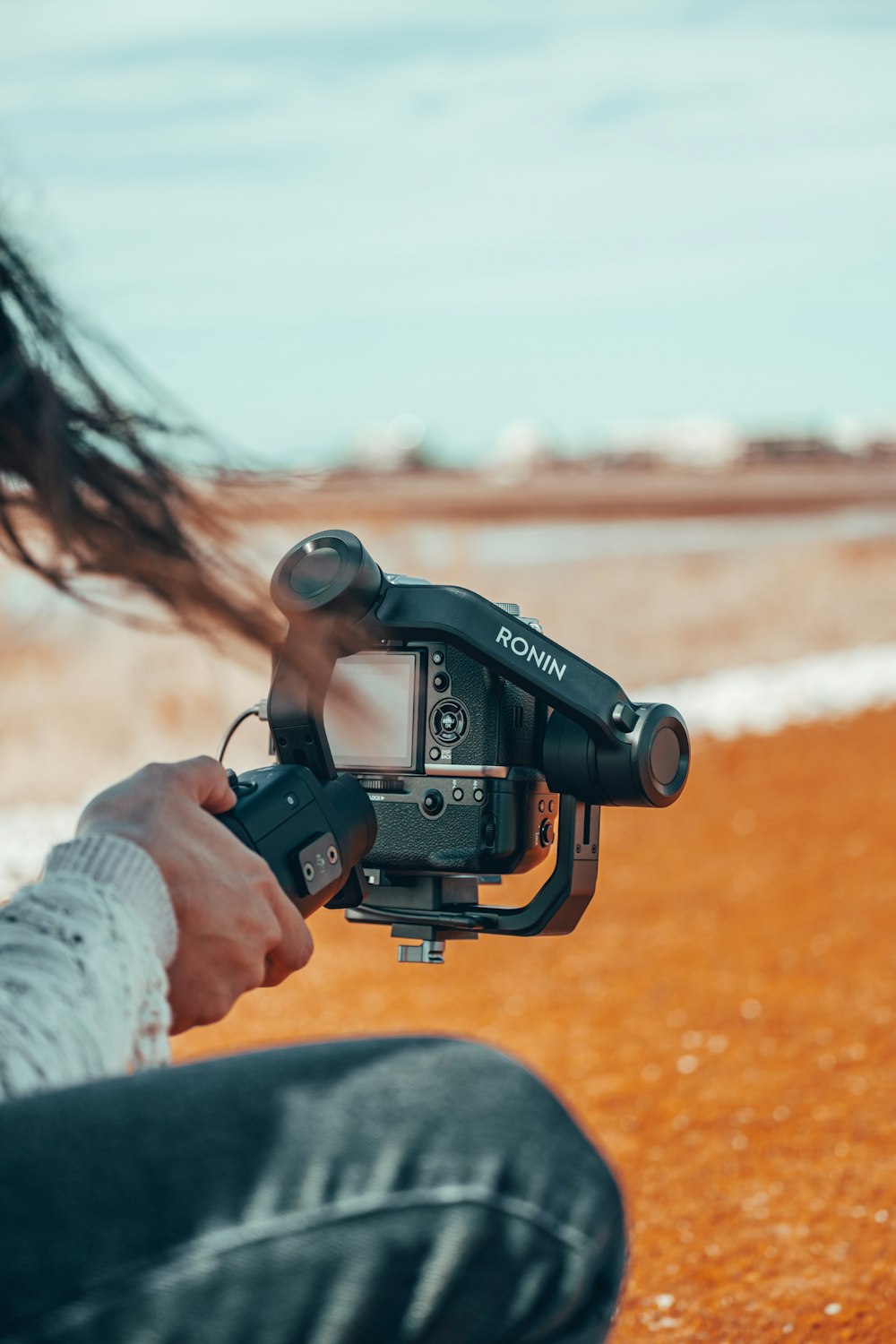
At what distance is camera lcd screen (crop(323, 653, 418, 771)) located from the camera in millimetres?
1518

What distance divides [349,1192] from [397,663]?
610mm

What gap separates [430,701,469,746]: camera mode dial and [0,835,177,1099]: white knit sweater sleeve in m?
0.42

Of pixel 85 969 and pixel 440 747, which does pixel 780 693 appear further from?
pixel 85 969

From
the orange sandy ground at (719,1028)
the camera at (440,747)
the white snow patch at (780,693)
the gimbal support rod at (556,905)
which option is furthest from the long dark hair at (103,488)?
the white snow patch at (780,693)

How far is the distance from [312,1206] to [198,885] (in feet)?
0.94

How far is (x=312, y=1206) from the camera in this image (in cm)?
100

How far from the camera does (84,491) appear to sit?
4.69 ft

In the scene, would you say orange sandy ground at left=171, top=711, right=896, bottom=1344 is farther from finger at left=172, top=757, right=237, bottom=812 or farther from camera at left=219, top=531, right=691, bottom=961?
finger at left=172, top=757, right=237, bottom=812

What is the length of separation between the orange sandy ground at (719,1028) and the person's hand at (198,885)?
1.69 m

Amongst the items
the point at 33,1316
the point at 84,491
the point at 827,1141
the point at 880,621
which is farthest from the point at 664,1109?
the point at 880,621

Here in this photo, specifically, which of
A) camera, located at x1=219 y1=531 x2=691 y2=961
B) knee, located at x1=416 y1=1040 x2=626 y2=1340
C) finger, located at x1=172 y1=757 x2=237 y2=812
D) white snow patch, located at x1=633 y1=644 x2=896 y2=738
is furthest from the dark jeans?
white snow patch, located at x1=633 y1=644 x2=896 y2=738

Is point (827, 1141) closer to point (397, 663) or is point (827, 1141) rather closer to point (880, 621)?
point (397, 663)

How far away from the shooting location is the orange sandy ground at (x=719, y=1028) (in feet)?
9.27

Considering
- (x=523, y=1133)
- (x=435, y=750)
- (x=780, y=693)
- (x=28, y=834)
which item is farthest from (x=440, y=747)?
(x=780, y=693)
